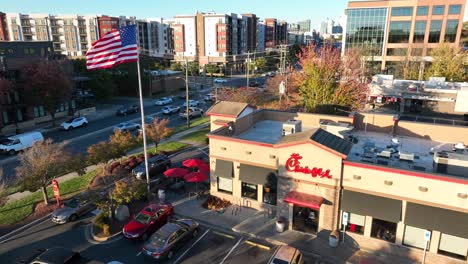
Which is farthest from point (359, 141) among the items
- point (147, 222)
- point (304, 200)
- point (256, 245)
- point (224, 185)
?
point (147, 222)

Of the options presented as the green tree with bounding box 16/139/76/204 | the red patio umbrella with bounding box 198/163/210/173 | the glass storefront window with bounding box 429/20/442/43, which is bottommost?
the red patio umbrella with bounding box 198/163/210/173

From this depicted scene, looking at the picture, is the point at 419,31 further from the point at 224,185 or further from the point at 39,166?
the point at 39,166

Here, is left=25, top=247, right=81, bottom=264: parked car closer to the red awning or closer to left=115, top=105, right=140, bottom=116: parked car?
the red awning

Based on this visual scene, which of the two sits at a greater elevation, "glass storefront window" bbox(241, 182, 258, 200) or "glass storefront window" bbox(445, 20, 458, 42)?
"glass storefront window" bbox(445, 20, 458, 42)

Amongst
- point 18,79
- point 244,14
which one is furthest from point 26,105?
point 244,14

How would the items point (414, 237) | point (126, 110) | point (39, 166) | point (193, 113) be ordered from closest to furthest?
point (414, 237), point (39, 166), point (193, 113), point (126, 110)

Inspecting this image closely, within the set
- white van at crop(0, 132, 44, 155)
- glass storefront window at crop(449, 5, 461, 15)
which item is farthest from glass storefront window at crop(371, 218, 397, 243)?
glass storefront window at crop(449, 5, 461, 15)
